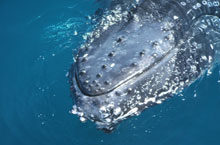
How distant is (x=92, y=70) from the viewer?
16.0 ft

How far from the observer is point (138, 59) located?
4.93m

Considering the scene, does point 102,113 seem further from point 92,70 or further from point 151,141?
point 151,141

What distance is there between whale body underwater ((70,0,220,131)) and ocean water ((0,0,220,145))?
1.15 metres

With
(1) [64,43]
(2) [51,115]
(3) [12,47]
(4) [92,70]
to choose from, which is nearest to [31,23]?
(3) [12,47]

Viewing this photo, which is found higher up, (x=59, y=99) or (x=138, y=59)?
(x=138, y=59)

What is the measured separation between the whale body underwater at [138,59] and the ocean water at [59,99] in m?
1.15

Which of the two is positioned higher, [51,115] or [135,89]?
[135,89]

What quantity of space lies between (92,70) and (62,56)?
331 cm

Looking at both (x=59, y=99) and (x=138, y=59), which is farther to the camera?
(x=59, y=99)

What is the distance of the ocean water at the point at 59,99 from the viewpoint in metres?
6.48

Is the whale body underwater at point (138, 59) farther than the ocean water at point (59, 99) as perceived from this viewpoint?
No

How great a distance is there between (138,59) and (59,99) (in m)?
2.98

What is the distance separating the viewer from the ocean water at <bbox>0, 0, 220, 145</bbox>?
6480 millimetres

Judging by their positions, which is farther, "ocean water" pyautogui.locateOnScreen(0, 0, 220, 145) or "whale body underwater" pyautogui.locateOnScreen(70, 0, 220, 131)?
"ocean water" pyautogui.locateOnScreen(0, 0, 220, 145)
